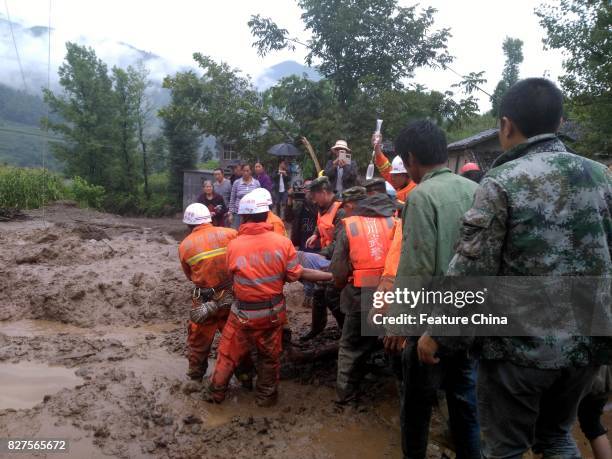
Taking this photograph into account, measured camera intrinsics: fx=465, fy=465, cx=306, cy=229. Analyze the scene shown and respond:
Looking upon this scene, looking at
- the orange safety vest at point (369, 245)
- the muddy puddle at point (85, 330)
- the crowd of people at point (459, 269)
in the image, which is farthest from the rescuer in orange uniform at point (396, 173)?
the muddy puddle at point (85, 330)

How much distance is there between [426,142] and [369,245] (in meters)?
1.33

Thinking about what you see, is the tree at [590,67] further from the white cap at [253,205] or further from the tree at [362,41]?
the white cap at [253,205]

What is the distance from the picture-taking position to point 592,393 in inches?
95.3

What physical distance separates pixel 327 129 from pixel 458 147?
32.5 ft

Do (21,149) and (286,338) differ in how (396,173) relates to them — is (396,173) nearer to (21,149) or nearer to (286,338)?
(286,338)

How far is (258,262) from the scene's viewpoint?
397 cm

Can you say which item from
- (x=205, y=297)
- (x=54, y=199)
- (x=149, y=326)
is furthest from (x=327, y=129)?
(x=54, y=199)

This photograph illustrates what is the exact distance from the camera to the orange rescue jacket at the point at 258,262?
3969 millimetres

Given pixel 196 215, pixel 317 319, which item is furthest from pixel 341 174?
pixel 196 215

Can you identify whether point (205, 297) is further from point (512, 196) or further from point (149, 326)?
point (512, 196)

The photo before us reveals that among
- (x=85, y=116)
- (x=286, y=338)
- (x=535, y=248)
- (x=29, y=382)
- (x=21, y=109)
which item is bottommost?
(x=29, y=382)

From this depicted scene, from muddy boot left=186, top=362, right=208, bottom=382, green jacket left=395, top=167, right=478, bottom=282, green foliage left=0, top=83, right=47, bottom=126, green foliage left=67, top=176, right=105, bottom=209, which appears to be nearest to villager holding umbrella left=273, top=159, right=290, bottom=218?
muddy boot left=186, top=362, right=208, bottom=382

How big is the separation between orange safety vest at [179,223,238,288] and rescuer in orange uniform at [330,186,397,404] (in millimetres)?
→ 1199

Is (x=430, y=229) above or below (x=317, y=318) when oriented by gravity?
above
